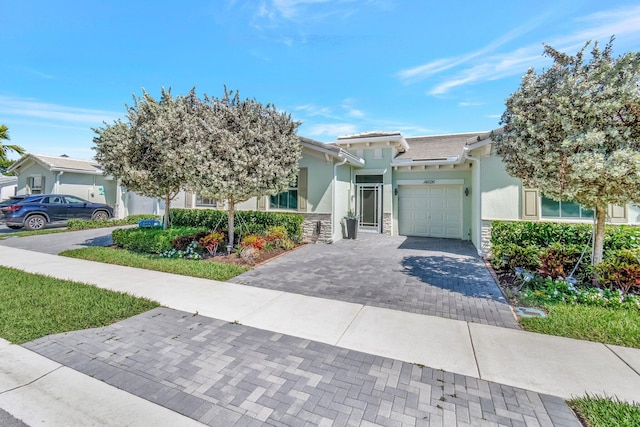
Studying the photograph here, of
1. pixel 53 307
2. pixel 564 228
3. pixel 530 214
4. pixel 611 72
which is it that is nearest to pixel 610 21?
pixel 611 72

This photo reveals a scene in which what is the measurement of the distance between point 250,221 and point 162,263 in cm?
407

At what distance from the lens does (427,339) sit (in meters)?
3.72

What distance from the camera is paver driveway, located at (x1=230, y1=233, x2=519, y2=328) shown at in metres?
4.87

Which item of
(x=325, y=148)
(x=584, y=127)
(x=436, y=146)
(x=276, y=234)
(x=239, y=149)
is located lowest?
(x=276, y=234)

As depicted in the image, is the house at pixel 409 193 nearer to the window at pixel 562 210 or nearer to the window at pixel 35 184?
the window at pixel 562 210

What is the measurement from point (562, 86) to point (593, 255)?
3.35m

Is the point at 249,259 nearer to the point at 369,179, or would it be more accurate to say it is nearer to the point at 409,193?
the point at 369,179

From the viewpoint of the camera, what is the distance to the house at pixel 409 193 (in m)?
8.60

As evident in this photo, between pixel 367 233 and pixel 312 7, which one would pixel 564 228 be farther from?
pixel 312 7

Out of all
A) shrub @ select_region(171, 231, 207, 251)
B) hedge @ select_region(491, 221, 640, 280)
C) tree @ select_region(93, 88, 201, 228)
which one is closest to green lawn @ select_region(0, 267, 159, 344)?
shrub @ select_region(171, 231, 207, 251)

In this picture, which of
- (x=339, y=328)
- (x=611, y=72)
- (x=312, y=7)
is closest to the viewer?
(x=339, y=328)

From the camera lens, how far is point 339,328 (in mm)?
4039

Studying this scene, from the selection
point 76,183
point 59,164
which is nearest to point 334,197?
point 76,183

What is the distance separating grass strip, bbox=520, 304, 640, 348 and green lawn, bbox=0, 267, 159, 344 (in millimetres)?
6152
